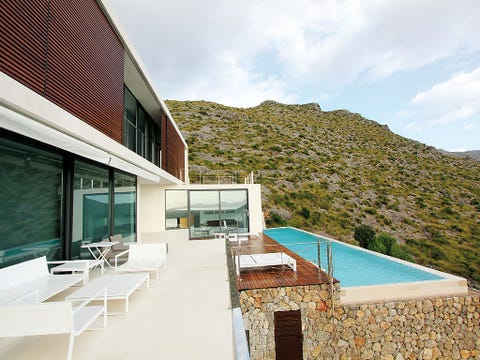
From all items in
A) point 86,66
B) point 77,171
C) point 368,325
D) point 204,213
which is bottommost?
point 368,325

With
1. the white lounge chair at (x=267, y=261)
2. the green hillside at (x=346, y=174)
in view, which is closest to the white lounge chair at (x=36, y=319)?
the white lounge chair at (x=267, y=261)

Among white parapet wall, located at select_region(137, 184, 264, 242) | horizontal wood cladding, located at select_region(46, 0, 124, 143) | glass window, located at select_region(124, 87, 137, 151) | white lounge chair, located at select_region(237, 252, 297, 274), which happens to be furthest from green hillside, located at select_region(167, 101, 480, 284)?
horizontal wood cladding, located at select_region(46, 0, 124, 143)

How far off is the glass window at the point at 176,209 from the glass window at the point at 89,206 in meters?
6.90

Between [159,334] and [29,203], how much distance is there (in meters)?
3.25

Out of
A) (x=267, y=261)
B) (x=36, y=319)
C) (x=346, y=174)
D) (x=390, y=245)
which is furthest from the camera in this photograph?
(x=346, y=174)

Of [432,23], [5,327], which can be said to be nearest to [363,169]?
[432,23]

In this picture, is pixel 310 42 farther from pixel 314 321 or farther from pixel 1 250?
pixel 1 250

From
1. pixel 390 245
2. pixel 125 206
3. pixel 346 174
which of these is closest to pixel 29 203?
pixel 125 206

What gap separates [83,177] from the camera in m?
6.39

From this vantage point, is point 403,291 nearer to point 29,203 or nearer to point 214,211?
point 214,211

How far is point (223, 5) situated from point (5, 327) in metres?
24.8

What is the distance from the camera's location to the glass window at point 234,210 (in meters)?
15.0

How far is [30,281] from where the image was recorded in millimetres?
4145

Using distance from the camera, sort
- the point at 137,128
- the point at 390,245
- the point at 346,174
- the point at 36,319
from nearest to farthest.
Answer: the point at 36,319 < the point at 137,128 < the point at 390,245 < the point at 346,174
